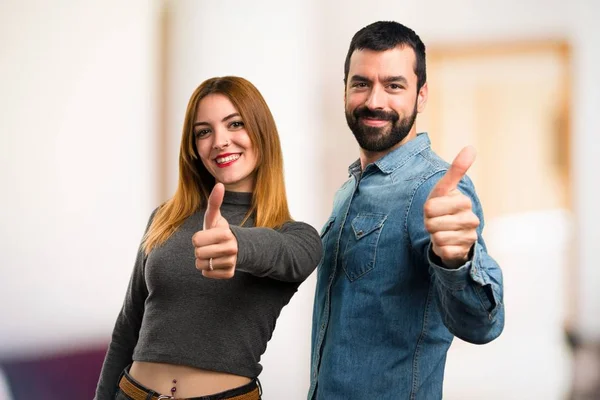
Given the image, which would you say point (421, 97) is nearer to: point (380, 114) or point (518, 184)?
point (380, 114)

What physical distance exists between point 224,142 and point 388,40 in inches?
15.6

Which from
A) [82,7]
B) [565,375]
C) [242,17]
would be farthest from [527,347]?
[82,7]

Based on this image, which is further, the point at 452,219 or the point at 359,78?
the point at 359,78

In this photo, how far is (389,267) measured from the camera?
1467mm

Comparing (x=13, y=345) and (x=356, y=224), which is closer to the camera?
(x=356, y=224)

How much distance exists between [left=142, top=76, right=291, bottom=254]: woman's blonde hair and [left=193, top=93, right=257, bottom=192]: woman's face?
0.01 meters

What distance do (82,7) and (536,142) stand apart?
209cm

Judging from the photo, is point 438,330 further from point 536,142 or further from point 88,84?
point 88,84

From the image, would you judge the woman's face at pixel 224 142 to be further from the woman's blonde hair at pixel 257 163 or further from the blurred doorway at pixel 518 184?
the blurred doorway at pixel 518 184

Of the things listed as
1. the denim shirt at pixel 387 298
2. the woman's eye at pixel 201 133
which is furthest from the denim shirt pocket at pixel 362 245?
the woman's eye at pixel 201 133

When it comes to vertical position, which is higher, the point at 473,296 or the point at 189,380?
the point at 473,296

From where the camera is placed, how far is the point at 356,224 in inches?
61.4

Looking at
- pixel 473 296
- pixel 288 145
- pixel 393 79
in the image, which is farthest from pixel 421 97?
pixel 288 145

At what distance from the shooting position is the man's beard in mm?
1594
